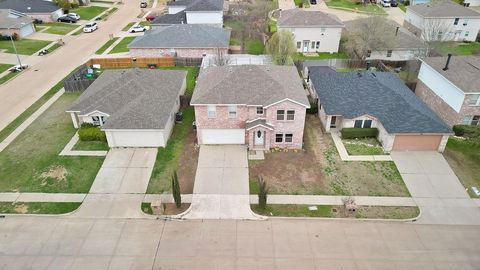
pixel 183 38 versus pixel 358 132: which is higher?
pixel 183 38

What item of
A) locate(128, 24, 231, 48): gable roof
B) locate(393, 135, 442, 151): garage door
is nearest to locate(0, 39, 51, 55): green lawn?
locate(128, 24, 231, 48): gable roof

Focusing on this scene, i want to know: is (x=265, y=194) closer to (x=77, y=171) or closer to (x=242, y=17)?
(x=77, y=171)

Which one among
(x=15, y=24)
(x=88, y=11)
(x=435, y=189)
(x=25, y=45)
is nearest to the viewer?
(x=435, y=189)

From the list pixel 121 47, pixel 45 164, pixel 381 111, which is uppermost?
pixel 381 111

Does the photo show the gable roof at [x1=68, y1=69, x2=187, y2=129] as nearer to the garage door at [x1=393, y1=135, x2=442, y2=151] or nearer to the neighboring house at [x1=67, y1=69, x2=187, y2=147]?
the neighboring house at [x1=67, y1=69, x2=187, y2=147]

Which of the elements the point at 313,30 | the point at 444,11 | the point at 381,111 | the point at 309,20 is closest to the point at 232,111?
the point at 381,111

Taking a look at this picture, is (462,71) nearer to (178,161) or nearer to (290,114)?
(290,114)

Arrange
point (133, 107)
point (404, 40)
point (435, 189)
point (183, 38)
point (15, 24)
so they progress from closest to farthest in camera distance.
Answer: point (435, 189), point (133, 107), point (404, 40), point (183, 38), point (15, 24)

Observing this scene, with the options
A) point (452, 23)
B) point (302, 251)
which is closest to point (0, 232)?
point (302, 251)
